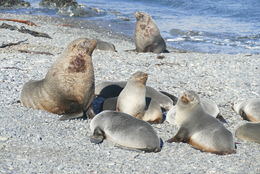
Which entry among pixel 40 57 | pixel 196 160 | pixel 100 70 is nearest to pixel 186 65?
pixel 100 70

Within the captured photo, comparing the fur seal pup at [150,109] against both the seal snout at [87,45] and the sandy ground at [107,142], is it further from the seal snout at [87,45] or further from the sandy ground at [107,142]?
the seal snout at [87,45]

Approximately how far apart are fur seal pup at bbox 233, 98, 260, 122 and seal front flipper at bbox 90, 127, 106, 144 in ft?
8.00

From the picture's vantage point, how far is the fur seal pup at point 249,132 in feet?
20.6

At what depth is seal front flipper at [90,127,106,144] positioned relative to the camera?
5.59 meters

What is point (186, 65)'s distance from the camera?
1031 cm

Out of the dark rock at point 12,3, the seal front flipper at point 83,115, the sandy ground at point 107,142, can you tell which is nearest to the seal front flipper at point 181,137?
the sandy ground at point 107,142

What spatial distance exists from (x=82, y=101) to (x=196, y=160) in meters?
1.78

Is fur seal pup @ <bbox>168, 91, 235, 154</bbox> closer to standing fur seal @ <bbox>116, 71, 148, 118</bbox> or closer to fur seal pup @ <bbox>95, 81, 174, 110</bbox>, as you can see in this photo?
standing fur seal @ <bbox>116, 71, 148, 118</bbox>

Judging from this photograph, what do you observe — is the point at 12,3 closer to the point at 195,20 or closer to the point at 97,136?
the point at 195,20

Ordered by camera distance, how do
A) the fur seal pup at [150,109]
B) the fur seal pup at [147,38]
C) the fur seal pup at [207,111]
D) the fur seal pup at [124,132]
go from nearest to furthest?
the fur seal pup at [124,132]
the fur seal pup at [150,109]
the fur seal pup at [207,111]
the fur seal pup at [147,38]

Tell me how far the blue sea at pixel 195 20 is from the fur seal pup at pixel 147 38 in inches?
148

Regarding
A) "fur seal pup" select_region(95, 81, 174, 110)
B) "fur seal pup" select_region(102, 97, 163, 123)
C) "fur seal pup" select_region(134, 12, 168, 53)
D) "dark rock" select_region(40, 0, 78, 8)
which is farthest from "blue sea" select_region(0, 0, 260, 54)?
"fur seal pup" select_region(102, 97, 163, 123)

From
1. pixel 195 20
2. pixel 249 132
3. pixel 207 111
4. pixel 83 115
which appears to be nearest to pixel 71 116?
pixel 83 115

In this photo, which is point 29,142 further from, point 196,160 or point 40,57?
point 40,57
